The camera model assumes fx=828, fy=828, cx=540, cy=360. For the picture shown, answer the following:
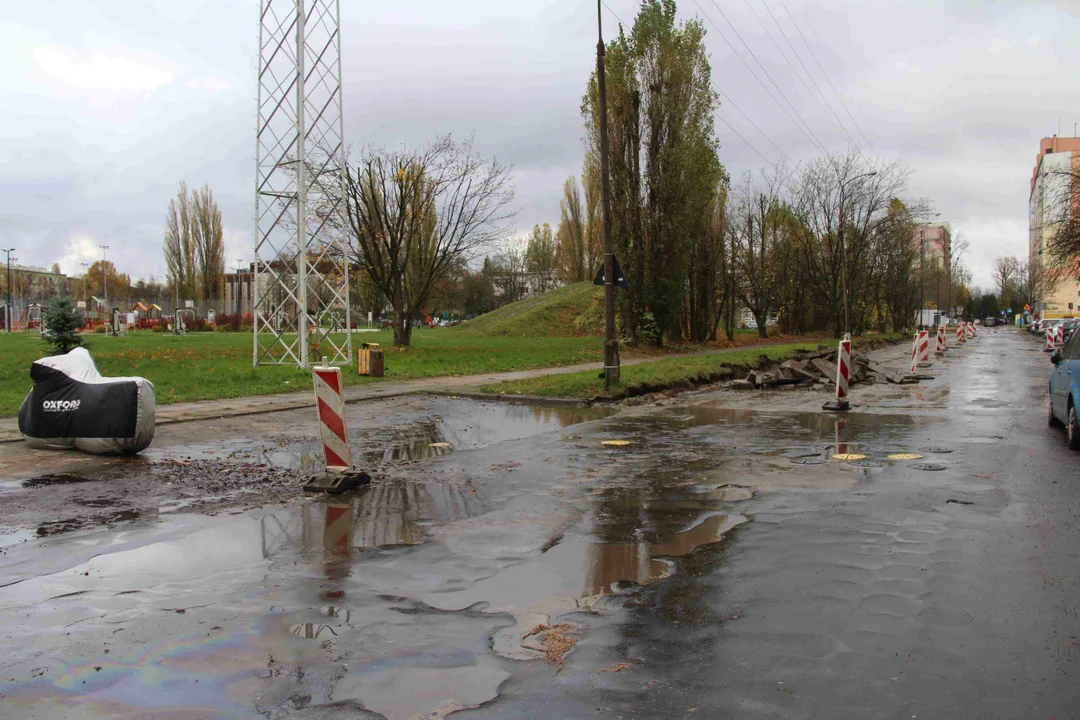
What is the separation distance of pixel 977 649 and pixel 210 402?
14.2 meters

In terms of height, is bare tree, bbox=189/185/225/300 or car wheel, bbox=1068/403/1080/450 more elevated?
bare tree, bbox=189/185/225/300

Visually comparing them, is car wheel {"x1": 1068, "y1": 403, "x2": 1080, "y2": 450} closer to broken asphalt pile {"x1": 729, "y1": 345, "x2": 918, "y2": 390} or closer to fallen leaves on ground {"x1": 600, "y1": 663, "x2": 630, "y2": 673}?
fallen leaves on ground {"x1": 600, "y1": 663, "x2": 630, "y2": 673}

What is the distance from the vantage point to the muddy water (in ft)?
12.3

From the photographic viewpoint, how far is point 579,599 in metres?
4.99

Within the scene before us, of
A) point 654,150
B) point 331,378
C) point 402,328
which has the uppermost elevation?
point 654,150

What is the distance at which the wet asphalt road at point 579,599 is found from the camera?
365 centimetres

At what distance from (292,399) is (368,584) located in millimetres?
11829

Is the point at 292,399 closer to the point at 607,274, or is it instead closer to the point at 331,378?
the point at 607,274

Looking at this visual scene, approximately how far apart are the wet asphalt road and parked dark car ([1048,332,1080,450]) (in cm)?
183

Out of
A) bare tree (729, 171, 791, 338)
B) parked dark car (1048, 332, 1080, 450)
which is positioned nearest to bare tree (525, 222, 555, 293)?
bare tree (729, 171, 791, 338)

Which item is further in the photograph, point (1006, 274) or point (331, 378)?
point (1006, 274)

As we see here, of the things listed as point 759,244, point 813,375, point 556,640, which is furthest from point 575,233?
point 556,640

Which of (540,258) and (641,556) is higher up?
(540,258)

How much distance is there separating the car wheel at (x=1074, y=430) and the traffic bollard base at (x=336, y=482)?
9.02 meters
